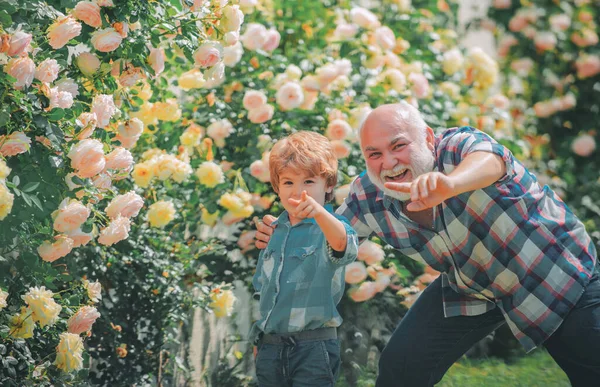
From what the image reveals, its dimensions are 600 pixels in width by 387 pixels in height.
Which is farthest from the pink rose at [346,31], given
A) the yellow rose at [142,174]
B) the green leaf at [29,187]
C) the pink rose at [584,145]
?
the pink rose at [584,145]

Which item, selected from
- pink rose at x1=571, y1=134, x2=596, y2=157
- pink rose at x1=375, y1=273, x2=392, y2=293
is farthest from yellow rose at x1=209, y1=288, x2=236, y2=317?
pink rose at x1=571, y1=134, x2=596, y2=157

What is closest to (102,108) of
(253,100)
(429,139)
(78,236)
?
(78,236)

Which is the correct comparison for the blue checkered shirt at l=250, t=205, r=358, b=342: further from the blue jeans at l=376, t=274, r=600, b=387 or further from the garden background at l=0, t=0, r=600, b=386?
the garden background at l=0, t=0, r=600, b=386

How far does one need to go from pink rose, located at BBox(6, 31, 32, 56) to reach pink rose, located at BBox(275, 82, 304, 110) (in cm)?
146

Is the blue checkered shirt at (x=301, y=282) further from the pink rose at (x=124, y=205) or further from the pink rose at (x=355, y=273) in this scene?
the pink rose at (x=355, y=273)

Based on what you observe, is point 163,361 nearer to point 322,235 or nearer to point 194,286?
point 194,286

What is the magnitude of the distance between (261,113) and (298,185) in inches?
45.6

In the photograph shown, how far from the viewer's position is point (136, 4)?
2.70 metres

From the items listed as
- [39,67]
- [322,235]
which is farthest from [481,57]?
[39,67]

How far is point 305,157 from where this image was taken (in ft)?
8.63

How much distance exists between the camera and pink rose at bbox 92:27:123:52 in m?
2.59

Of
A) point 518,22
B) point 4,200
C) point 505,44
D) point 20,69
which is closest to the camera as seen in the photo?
point 4,200

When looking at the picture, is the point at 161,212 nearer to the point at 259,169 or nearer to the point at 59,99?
the point at 259,169

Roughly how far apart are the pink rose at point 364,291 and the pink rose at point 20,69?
5.54 feet
